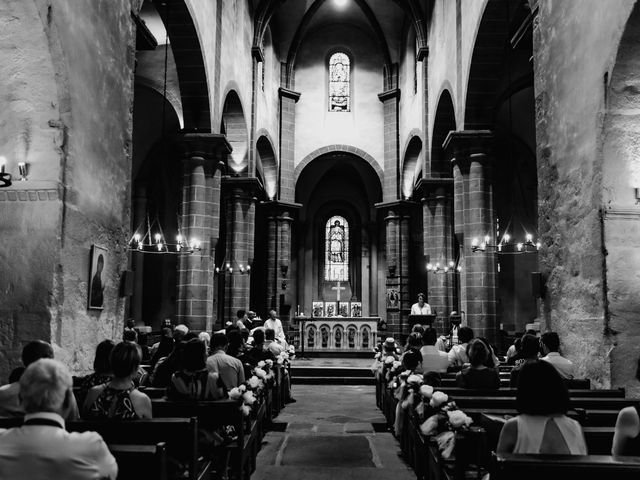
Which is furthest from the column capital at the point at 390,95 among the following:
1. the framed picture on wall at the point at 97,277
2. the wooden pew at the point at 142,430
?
the wooden pew at the point at 142,430

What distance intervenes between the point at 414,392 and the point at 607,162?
3.33 m

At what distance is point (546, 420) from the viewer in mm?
2896

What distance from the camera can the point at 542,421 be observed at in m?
2.89

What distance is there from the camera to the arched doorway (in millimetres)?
28656

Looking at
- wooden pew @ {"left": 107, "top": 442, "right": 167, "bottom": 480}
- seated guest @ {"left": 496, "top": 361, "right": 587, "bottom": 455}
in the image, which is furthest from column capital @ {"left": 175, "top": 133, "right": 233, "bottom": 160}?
seated guest @ {"left": 496, "top": 361, "right": 587, "bottom": 455}

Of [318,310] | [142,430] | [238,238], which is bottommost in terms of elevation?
[142,430]

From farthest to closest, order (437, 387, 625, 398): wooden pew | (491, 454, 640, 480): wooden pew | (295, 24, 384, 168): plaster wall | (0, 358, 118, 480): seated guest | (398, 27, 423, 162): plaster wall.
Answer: (295, 24, 384, 168): plaster wall, (398, 27, 423, 162): plaster wall, (437, 387, 625, 398): wooden pew, (491, 454, 640, 480): wooden pew, (0, 358, 118, 480): seated guest

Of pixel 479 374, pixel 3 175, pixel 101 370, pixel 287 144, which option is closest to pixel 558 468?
pixel 479 374

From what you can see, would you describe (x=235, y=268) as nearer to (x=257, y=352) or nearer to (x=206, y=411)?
(x=257, y=352)

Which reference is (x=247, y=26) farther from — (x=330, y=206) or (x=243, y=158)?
(x=330, y=206)

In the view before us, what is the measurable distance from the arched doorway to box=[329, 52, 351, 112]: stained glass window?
2.32 meters

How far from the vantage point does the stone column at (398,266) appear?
2358 centimetres

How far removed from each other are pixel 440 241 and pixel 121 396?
15653 millimetres

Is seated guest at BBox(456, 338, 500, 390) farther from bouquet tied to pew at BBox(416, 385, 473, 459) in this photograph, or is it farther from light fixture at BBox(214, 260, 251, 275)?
light fixture at BBox(214, 260, 251, 275)
